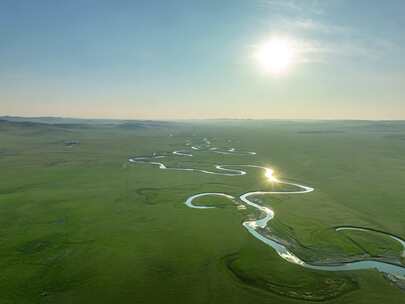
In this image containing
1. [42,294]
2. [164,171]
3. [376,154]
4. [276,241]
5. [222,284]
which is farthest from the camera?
[376,154]

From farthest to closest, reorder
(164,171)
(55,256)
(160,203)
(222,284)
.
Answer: (164,171), (160,203), (55,256), (222,284)

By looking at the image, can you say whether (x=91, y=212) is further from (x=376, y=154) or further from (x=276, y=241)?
(x=376, y=154)

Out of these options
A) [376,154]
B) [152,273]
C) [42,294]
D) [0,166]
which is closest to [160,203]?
[152,273]

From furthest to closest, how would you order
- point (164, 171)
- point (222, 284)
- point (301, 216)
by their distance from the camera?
1. point (164, 171)
2. point (301, 216)
3. point (222, 284)

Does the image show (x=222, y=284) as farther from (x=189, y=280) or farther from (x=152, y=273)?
(x=152, y=273)

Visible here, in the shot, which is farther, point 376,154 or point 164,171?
point 376,154

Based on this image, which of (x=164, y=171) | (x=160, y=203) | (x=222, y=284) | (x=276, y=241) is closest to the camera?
(x=222, y=284)

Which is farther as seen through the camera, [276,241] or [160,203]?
[160,203]

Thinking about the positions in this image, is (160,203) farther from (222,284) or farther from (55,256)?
(222,284)

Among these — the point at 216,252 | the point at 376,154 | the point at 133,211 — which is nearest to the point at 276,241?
the point at 216,252
